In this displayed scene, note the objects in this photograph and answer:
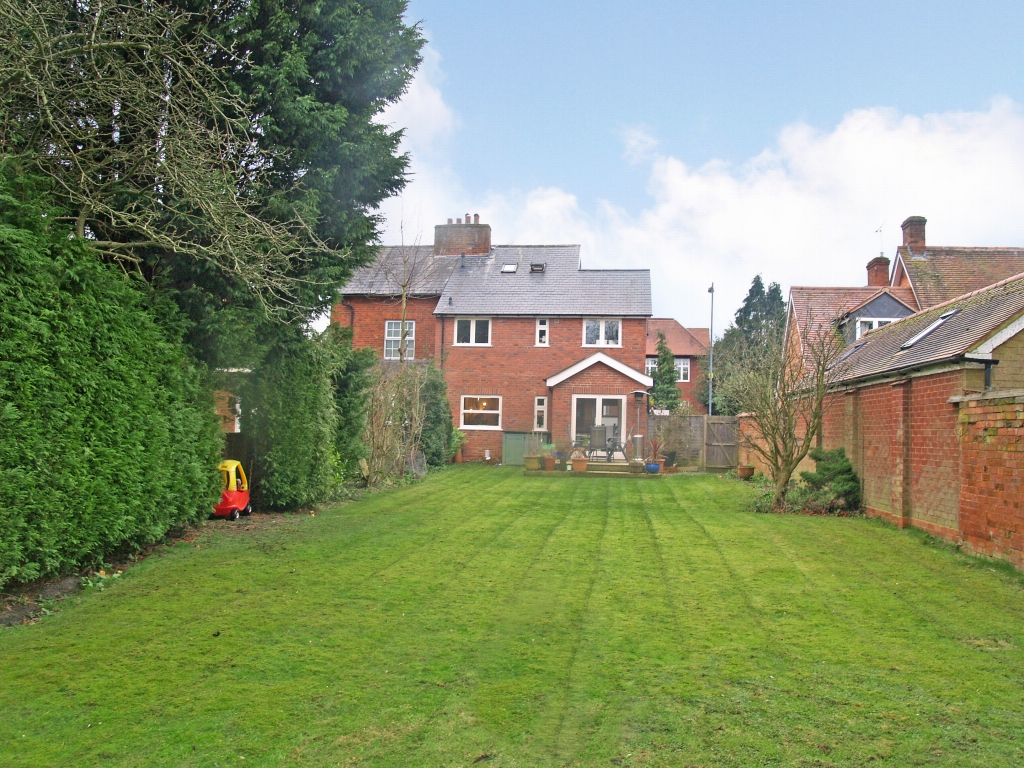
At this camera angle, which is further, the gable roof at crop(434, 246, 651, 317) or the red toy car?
the gable roof at crop(434, 246, 651, 317)

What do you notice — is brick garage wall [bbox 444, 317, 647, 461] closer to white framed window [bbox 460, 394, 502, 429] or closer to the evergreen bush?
white framed window [bbox 460, 394, 502, 429]

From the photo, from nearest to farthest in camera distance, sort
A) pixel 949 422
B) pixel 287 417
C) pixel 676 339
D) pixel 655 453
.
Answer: pixel 949 422
pixel 287 417
pixel 655 453
pixel 676 339

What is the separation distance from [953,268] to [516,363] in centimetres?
1764

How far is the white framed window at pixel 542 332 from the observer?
29.3m

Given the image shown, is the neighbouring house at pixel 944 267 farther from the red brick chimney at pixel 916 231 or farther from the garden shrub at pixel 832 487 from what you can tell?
the garden shrub at pixel 832 487

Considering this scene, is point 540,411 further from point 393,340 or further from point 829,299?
point 829,299

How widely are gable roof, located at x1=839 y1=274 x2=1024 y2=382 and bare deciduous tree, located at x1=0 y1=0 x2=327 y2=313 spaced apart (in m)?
9.76

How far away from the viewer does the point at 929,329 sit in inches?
529

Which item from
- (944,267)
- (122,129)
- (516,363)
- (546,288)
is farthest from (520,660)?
(944,267)

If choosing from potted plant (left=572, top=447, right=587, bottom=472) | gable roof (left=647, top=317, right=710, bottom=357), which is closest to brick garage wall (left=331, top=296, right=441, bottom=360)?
potted plant (left=572, top=447, right=587, bottom=472)

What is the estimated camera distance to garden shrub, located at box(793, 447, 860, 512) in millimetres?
14164

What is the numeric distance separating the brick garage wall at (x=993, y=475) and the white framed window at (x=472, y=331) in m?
21.1

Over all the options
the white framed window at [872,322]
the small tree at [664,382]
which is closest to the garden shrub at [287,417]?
the white framed window at [872,322]

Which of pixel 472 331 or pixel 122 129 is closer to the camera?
pixel 122 129
